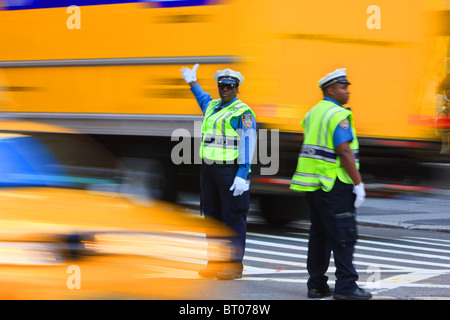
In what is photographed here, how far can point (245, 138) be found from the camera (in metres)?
6.93

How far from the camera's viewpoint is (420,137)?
29.8 feet

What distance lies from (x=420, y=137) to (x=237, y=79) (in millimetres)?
2899

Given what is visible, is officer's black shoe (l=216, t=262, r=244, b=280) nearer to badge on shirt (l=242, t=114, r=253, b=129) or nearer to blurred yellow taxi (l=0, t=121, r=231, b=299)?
badge on shirt (l=242, t=114, r=253, b=129)

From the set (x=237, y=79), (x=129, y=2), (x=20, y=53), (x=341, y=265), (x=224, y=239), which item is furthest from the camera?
(x=20, y=53)

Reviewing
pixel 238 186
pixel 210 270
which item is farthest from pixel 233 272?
pixel 210 270

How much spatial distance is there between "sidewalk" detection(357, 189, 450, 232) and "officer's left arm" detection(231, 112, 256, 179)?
388 centimetres

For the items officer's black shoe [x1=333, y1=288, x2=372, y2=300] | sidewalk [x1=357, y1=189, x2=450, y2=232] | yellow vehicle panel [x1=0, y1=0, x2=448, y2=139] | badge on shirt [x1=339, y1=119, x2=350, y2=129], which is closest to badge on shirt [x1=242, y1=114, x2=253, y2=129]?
badge on shirt [x1=339, y1=119, x2=350, y2=129]

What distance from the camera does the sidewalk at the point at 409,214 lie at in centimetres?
1155

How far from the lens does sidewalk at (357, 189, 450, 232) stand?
11547mm

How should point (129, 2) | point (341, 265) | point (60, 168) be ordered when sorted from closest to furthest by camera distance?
point (60, 168) < point (341, 265) < point (129, 2)

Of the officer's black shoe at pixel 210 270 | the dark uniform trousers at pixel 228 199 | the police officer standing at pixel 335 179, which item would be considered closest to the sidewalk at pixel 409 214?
the dark uniform trousers at pixel 228 199

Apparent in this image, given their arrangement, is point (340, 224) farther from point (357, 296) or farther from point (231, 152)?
point (231, 152)

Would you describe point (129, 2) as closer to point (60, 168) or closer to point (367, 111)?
point (367, 111)
